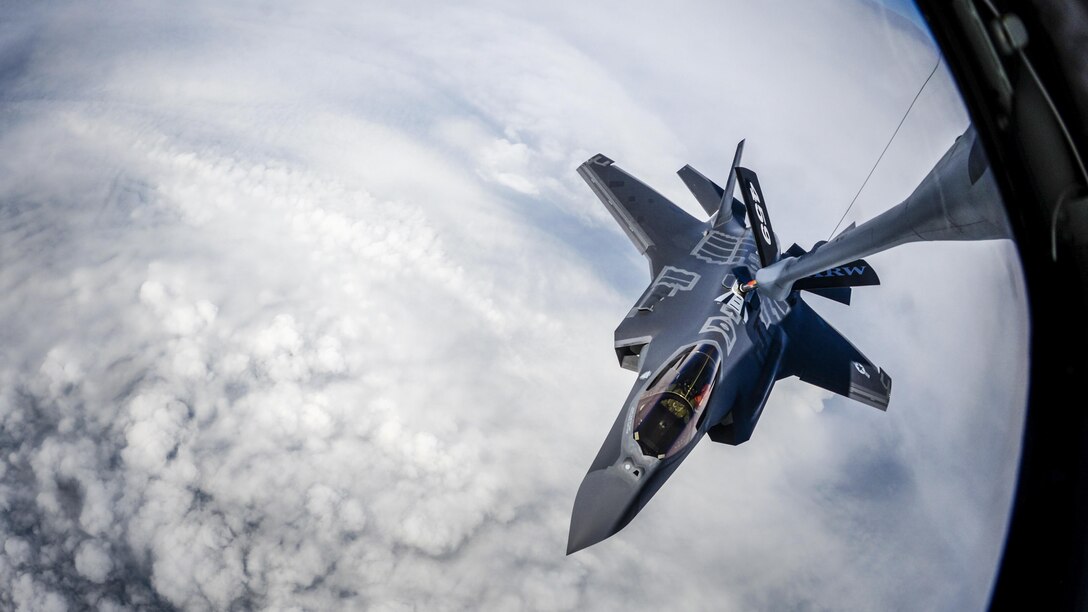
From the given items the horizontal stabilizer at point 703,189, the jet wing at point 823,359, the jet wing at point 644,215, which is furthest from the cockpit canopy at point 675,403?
the horizontal stabilizer at point 703,189

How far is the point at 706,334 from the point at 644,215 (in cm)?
510

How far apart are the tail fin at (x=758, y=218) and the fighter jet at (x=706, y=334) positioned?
3 centimetres

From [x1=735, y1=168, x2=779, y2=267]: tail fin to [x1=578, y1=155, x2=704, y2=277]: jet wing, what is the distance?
11.0 feet

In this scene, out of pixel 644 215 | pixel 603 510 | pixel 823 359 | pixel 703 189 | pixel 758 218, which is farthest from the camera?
pixel 703 189

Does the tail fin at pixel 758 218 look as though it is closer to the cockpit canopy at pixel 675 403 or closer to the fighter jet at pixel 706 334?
the fighter jet at pixel 706 334

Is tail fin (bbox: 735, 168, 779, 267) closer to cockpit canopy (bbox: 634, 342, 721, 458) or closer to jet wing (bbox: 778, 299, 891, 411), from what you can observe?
cockpit canopy (bbox: 634, 342, 721, 458)

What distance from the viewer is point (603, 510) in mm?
6957

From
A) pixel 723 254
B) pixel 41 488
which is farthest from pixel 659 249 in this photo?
pixel 41 488

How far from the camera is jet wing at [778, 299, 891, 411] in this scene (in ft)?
33.9

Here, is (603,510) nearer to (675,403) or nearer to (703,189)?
(675,403)

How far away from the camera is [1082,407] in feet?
2.76

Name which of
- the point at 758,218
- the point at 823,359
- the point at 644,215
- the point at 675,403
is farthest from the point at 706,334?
the point at 644,215

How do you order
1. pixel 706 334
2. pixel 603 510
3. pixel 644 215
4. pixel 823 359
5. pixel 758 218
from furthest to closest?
1. pixel 644 215
2. pixel 823 359
3. pixel 706 334
4. pixel 758 218
5. pixel 603 510

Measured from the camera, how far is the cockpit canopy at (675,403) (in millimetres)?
7168
